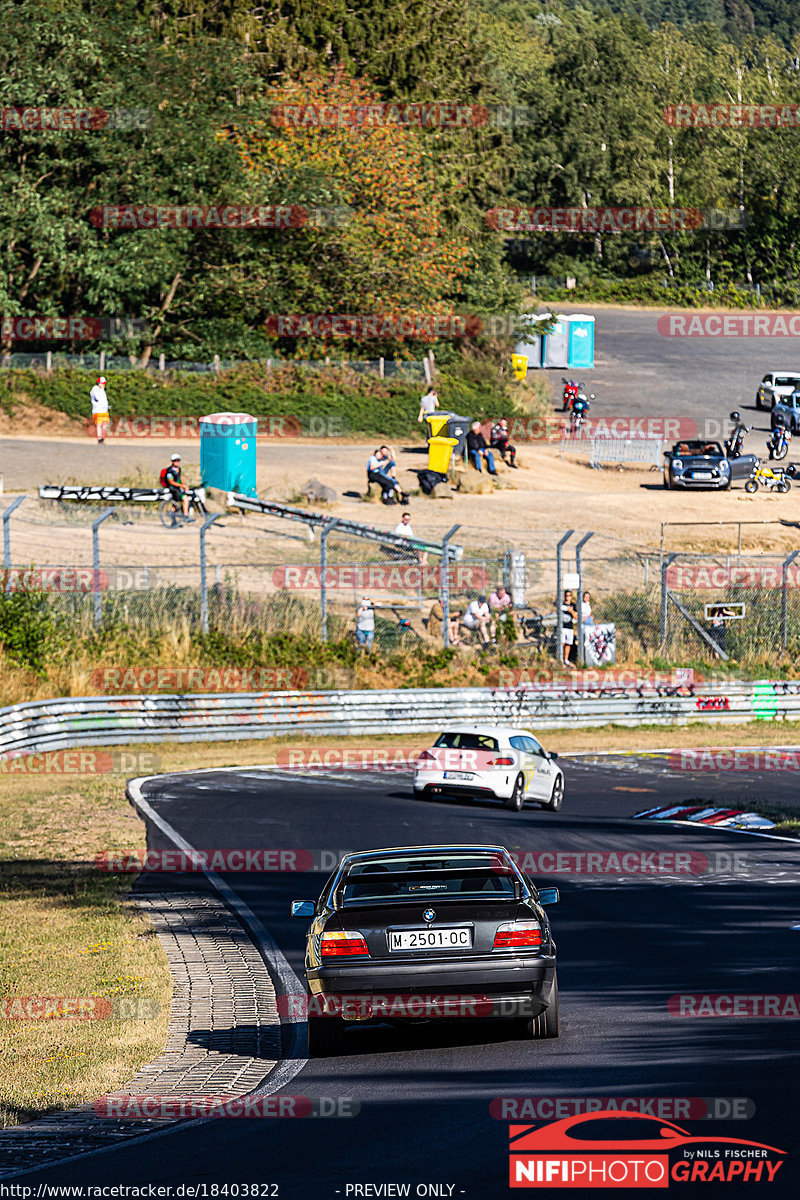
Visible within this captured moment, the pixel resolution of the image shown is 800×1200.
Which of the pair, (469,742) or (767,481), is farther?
(767,481)

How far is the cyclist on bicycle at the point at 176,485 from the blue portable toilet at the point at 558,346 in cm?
3562

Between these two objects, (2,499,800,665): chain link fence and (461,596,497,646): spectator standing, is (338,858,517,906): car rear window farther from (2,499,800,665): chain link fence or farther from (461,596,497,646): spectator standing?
(461,596,497,646): spectator standing

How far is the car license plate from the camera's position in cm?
900

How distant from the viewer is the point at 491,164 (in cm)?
7262

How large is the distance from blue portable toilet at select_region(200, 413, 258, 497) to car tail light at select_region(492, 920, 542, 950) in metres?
30.3

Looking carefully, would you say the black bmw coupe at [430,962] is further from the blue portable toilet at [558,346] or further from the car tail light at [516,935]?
the blue portable toilet at [558,346]

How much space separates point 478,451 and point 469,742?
2486 centimetres

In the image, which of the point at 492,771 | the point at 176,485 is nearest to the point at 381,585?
the point at 176,485

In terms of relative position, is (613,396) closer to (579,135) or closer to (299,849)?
(579,135)

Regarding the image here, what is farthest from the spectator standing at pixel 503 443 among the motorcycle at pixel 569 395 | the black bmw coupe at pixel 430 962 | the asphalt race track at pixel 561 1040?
the black bmw coupe at pixel 430 962

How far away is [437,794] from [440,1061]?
1293 centimetres

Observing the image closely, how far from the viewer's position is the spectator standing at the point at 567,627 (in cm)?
3056

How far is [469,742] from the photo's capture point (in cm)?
2191

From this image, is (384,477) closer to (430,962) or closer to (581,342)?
(581,342)
